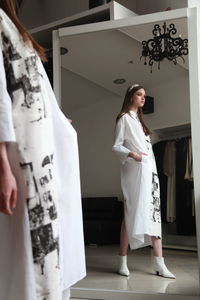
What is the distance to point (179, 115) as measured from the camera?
7.51 feet

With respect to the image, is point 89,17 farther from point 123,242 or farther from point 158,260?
point 158,260

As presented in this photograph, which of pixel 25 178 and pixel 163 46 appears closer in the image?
pixel 25 178

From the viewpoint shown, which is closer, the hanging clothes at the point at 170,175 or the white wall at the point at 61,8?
the hanging clothes at the point at 170,175

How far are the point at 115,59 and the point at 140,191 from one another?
862mm

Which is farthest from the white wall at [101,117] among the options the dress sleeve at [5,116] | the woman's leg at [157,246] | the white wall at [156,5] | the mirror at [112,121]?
the dress sleeve at [5,116]

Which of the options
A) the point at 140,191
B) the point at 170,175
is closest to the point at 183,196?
the point at 170,175

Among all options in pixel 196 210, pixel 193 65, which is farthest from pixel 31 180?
pixel 193 65

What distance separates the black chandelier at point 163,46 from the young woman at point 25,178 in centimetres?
150

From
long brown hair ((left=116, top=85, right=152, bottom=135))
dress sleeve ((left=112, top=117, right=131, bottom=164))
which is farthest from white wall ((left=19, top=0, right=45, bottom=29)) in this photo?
dress sleeve ((left=112, top=117, right=131, bottom=164))

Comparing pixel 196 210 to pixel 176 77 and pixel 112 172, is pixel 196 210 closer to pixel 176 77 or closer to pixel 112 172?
pixel 112 172

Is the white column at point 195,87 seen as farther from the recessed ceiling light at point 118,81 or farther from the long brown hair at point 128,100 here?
the recessed ceiling light at point 118,81

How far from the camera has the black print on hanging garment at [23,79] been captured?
911 millimetres

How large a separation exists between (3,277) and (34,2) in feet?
11.6

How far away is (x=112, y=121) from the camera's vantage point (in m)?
2.41
